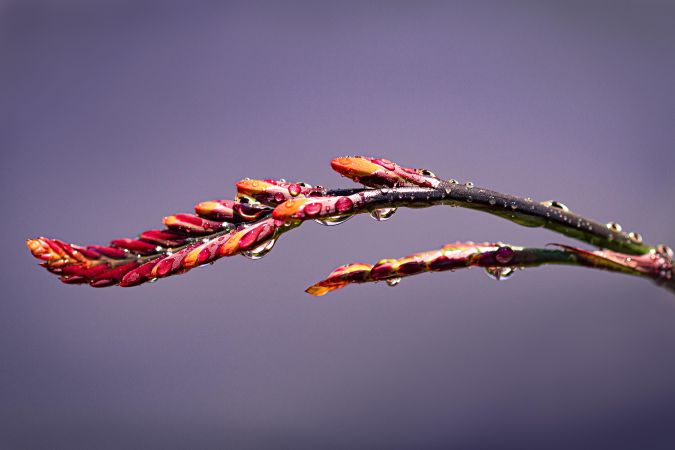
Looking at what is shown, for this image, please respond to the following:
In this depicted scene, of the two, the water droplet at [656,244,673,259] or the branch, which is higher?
the water droplet at [656,244,673,259]

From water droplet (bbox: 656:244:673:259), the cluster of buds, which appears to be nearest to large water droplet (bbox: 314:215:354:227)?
the cluster of buds

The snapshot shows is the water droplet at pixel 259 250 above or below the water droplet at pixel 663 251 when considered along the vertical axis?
below

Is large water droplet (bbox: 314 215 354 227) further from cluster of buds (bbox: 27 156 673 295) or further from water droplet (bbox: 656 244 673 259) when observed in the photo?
water droplet (bbox: 656 244 673 259)

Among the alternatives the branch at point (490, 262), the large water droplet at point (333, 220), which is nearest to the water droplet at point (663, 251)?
the branch at point (490, 262)

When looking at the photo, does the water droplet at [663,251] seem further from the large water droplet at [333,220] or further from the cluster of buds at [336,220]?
the large water droplet at [333,220]

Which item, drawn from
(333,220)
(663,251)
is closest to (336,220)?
(333,220)

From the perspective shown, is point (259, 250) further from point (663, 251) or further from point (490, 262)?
point (663, 251)

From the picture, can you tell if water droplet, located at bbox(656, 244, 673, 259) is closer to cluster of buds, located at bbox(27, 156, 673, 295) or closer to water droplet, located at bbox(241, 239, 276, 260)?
cluster of buds, located at bbox(27, 156, 673, 295)

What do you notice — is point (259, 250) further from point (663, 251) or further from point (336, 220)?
point (663, 251)

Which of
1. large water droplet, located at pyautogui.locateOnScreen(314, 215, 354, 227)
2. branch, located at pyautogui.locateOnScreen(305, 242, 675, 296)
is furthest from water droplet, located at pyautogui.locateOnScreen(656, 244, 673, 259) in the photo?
large water droplet, located at pyautogui.locateOnScreen(314, 215, 354, 227)

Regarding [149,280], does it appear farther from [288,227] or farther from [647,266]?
[647,266]

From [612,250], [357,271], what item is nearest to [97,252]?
[357,271]
